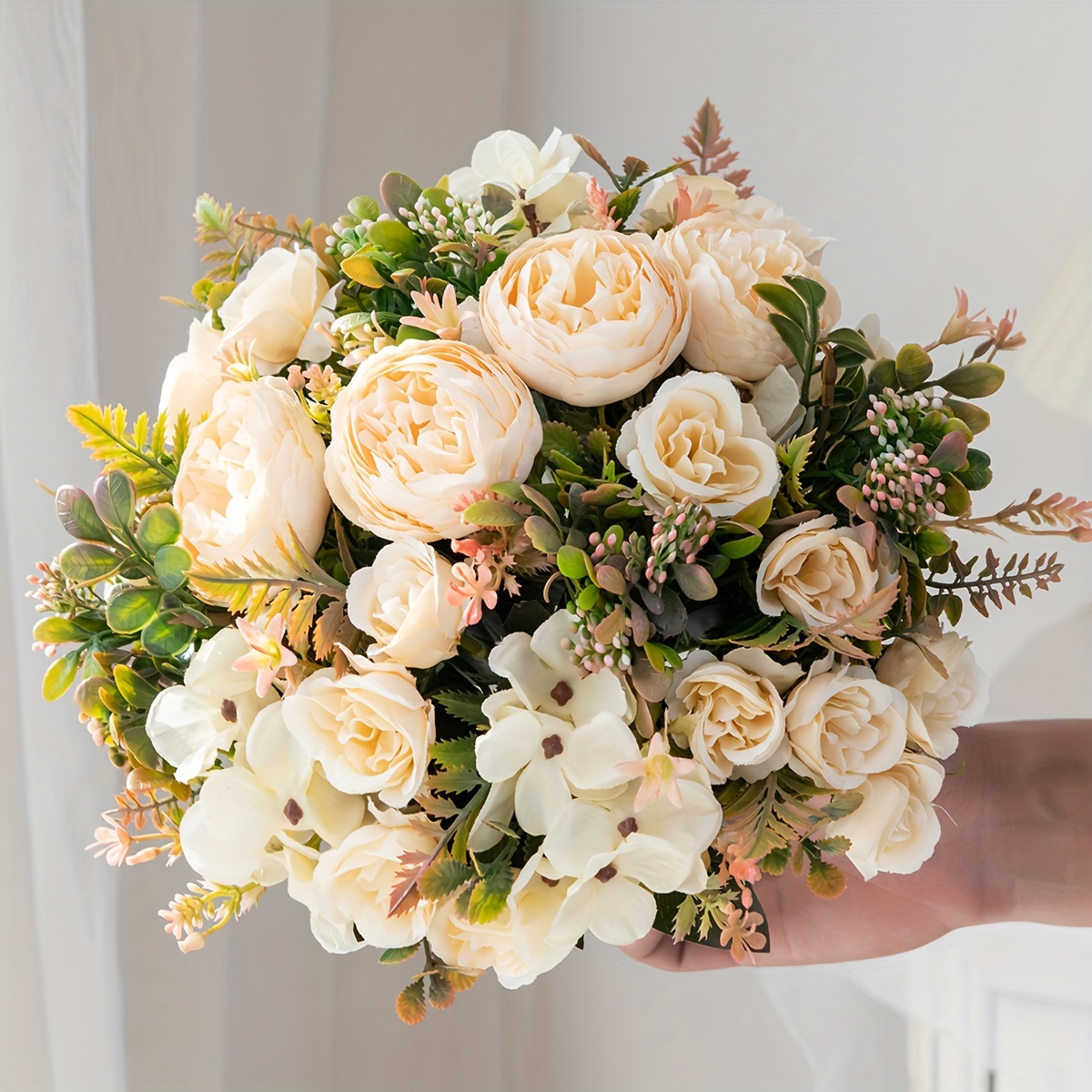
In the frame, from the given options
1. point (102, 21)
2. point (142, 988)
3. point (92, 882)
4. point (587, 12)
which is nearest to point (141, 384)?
point (102, 21)

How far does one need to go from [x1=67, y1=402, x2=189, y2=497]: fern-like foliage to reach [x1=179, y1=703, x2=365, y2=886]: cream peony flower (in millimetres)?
172

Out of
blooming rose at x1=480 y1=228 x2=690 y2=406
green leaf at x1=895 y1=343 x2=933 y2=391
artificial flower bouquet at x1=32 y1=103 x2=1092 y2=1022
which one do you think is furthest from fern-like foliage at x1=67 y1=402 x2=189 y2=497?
green leaf at x1=895 y1=343 x2=933 y2=391

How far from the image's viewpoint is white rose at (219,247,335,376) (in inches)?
23.6

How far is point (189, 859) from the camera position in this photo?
0.54m

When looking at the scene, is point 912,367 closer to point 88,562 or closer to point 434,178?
point 88,562

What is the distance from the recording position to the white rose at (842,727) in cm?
51

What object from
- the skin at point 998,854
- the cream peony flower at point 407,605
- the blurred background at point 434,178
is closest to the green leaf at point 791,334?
the cream peony flower at point 407,605

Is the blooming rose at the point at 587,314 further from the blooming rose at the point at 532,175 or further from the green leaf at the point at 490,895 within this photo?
the green leaf at the point at 490,895

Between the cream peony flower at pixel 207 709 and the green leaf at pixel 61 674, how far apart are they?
88mm

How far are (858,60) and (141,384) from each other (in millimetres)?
1015

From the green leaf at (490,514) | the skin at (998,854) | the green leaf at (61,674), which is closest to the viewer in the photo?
the green leaf at (490,514)

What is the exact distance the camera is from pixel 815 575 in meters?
0.51

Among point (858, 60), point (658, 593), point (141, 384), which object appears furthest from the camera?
point (858, 60)

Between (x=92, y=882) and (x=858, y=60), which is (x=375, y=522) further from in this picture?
(x=858, y=60)
